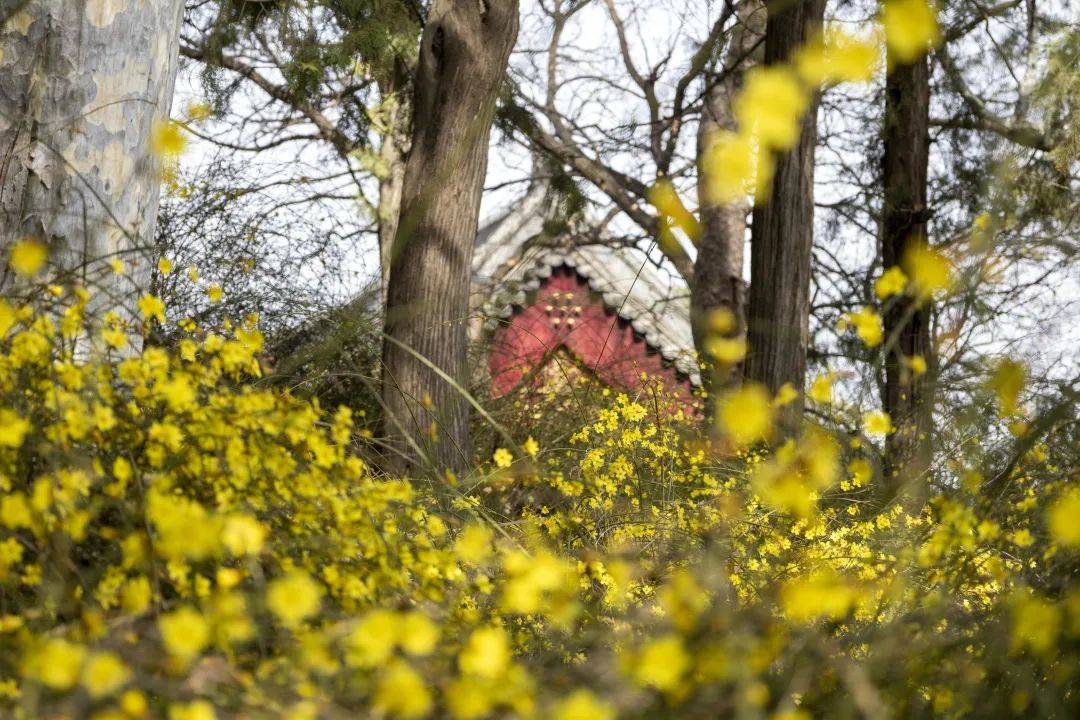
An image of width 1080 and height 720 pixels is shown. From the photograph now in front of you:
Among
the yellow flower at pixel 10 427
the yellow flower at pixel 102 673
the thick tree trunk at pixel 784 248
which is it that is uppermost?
the thick tree trunk at pixel 784 248

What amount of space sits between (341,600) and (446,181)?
3.04 m

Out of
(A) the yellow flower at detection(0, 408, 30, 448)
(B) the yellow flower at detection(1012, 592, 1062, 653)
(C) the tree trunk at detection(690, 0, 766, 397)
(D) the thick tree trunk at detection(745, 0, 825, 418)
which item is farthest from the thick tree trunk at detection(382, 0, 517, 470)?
(B) the yellow flower at detection(1012, 592, 1062, 653)

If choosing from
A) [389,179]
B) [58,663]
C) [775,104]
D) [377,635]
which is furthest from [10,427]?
[389,179]

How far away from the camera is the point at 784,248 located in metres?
5.09

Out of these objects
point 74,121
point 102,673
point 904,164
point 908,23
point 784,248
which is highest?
point 904,164

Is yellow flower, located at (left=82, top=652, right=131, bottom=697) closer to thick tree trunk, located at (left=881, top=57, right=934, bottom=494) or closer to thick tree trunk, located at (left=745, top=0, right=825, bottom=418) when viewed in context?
thick tree trunk, located at (left=745, top=0, right=825, bottom=418)

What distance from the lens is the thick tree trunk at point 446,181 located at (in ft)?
14.0

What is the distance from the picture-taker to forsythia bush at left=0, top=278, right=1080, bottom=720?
1.02m

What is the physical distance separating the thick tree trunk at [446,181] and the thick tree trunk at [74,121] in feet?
4.66

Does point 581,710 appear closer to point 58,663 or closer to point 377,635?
point 377,635

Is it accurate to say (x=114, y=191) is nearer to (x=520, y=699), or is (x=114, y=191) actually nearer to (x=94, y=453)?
(x=94, y=453)

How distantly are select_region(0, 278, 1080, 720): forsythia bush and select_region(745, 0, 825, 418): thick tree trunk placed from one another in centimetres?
270

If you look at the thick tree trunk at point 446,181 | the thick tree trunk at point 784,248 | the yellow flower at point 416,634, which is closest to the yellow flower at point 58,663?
the yellow flower at point 416,634

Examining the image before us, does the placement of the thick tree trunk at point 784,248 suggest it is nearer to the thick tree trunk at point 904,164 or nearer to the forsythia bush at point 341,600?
the thick tree trunk at point 904,164
